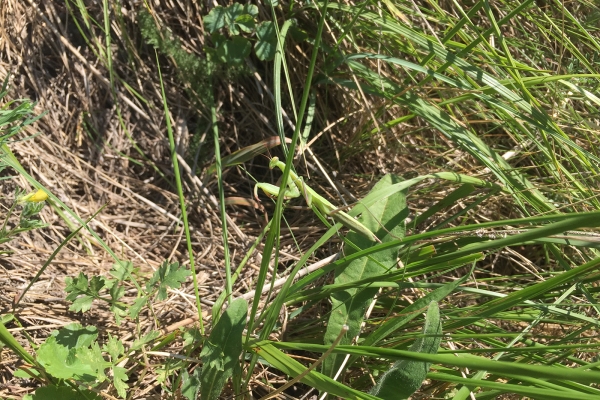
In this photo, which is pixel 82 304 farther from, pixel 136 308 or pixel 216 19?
pixel 216 19

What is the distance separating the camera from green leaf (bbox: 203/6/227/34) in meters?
1.88

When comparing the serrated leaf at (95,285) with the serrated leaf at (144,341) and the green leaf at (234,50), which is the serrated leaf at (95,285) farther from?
the green leaf at (234,50)

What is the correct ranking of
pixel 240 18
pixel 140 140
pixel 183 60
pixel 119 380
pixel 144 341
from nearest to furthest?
pixel 119 380 → pixel 144 341 → pixel 240 18 → pixel 183 60 → pixel 140 140

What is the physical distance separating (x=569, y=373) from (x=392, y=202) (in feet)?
2.44

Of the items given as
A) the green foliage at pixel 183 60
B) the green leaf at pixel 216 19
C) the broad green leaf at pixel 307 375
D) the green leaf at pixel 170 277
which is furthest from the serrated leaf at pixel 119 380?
the green leaf at pixel 216 19

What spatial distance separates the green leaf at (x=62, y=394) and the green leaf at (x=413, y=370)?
712 millimetres

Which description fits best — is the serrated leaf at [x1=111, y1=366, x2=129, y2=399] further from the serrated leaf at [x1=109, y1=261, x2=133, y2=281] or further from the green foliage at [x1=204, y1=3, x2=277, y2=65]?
the green foliage at [x1=204, y1=3, x2=277, y2=65]

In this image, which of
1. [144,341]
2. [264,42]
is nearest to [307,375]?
[144,341]

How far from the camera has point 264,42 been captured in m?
1.91

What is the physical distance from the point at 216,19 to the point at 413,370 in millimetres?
1366

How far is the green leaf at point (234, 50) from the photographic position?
1938 millimetres

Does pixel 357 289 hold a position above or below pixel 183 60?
below

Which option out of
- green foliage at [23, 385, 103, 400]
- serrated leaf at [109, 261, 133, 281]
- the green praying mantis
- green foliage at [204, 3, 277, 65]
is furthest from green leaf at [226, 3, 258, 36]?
green foliage at [23, 385, 103, 400]

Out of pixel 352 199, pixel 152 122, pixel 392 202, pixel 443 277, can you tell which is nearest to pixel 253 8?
pixel 152 122
